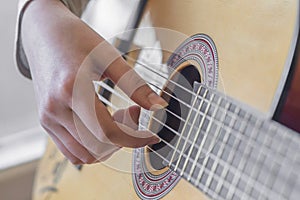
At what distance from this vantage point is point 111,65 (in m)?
0.58

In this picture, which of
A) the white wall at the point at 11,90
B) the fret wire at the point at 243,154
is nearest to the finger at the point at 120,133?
the fret wire at the point at 243,154

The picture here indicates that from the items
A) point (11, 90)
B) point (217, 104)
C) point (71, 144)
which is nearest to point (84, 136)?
point (71, 144)

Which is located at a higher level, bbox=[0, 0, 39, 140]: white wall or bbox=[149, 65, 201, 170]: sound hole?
bbox=[149, 65, 201, 170]: sound hole

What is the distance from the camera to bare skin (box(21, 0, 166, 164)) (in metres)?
0.57

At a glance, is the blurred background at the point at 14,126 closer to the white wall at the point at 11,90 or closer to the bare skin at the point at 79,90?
the white wall at the point at 11,90

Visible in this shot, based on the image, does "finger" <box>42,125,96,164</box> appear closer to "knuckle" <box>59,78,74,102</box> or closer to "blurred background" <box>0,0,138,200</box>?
"knuckle" <box>59,78,74,102</box>

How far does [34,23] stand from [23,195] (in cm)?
77

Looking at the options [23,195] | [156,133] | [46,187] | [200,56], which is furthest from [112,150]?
[23,195]

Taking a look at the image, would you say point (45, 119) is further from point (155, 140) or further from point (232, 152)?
point (232, 152)

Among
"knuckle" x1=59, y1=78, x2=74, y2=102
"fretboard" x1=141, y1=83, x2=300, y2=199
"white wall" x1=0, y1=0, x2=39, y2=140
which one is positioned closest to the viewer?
"fretboard" x1=141, y1=83, x2=300, y2=199

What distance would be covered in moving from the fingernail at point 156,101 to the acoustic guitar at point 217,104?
24mm

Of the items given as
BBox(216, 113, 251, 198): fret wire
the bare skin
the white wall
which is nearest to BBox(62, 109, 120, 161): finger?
the bare skin

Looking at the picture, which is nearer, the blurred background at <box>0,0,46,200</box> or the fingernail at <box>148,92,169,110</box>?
the fingernail at <box>148,92,169,110</box>

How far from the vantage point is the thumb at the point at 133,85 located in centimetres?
57
